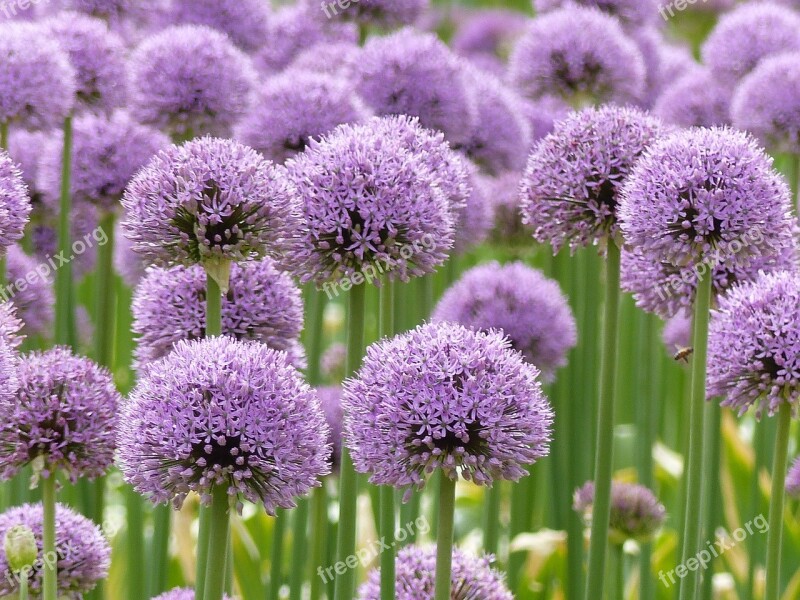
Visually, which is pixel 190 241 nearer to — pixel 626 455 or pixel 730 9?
pixel 626 455

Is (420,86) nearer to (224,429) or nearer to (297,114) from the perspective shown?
(297,114)

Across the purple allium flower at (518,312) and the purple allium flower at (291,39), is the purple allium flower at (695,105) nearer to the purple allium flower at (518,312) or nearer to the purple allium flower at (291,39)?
the purple allium flower at (518,312)

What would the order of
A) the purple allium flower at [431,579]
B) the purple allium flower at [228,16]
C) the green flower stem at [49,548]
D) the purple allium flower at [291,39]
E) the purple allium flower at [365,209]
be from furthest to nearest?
the purple allium flower at [291,39]
the purple allium flower at [228,16]
the purple allium flower at [431,579]
the purple allium flower at [365,209]
the green flower stem at [49,548]

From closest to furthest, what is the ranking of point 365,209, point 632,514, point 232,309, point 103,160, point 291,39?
1. point 365,209
2. point 232,309
3. point 632,514
4. point 103,160
5. point 291,39

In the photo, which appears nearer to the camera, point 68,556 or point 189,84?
point 68,556

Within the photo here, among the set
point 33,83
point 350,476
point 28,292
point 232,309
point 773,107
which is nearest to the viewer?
point 350,476

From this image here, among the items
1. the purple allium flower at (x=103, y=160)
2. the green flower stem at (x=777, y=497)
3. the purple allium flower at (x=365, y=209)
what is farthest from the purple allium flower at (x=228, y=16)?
the green flower stem at (x=777, y=497)

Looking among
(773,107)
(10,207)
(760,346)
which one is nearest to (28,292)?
(10,207)

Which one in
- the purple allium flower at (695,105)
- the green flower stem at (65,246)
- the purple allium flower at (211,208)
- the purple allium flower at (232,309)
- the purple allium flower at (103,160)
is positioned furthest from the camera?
the purple allium flower at (695,105)
